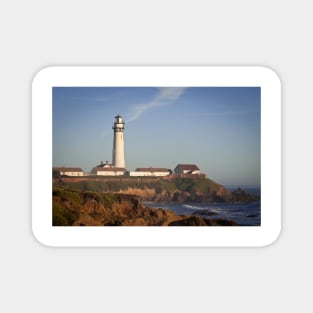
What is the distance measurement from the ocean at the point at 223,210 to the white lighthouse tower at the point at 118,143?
0.52 meters

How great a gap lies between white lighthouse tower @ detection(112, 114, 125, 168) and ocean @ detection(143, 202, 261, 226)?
0.52 metres

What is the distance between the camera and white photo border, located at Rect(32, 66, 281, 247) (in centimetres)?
631

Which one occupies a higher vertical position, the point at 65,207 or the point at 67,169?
the point at 67,169

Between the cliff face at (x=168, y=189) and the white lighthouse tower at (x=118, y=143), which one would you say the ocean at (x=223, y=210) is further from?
the white lighthouse tower at (x=118, y=143)

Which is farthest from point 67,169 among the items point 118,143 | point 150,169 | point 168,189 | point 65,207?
point 168,189

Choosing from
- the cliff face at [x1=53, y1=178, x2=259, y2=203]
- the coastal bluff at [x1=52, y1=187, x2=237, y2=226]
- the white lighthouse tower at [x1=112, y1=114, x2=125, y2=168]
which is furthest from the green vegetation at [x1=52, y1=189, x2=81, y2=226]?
the white lighthouse tower at [x1=112, y1=114, x2=125, y2=168]

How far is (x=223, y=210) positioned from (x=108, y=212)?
1208 mm

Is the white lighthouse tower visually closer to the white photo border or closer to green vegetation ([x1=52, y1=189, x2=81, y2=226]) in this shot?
the white photo border

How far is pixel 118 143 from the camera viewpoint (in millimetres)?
6594
